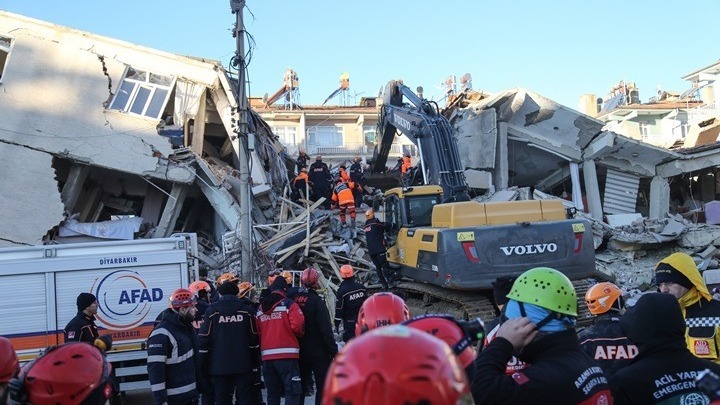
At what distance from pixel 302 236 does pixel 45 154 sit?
769 centimetres

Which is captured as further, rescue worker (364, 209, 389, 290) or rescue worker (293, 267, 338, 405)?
rescue worker (364, 209, 389, 290)

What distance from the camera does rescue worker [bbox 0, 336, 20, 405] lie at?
293 cm

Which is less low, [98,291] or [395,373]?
[395,373]

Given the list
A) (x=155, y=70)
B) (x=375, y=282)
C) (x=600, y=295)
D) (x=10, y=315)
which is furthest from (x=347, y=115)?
(x=600, y=295)

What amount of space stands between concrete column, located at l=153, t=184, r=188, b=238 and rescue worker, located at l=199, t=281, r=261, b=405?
11.8 meters

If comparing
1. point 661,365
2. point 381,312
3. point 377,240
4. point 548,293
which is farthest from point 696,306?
point 377,240

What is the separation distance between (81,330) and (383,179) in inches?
520

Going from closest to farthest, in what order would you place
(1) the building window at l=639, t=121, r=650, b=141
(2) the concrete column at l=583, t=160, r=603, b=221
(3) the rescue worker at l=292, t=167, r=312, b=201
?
(3) the rescue worker at l=292, t=167, r=312, b=201, (2) the concrete column at l=583, t=160, r=603, b=221, (1) the building window at l=639, t=121, r=650, b=141

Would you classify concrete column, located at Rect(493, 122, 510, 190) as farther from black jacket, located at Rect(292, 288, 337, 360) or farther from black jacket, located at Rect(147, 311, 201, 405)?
black jacket, located at Rect(147, 311, 201, 405)

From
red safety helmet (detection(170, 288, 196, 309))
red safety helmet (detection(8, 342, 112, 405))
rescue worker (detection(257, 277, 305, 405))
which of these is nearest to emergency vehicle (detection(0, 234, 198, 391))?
rescue worker (detection(257, 277, 305, 405))

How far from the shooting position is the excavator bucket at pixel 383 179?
19109 millimetres

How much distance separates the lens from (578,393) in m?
2.67

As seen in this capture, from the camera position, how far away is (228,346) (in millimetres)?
→ 6895

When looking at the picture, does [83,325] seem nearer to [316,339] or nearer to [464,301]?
[316,339]
